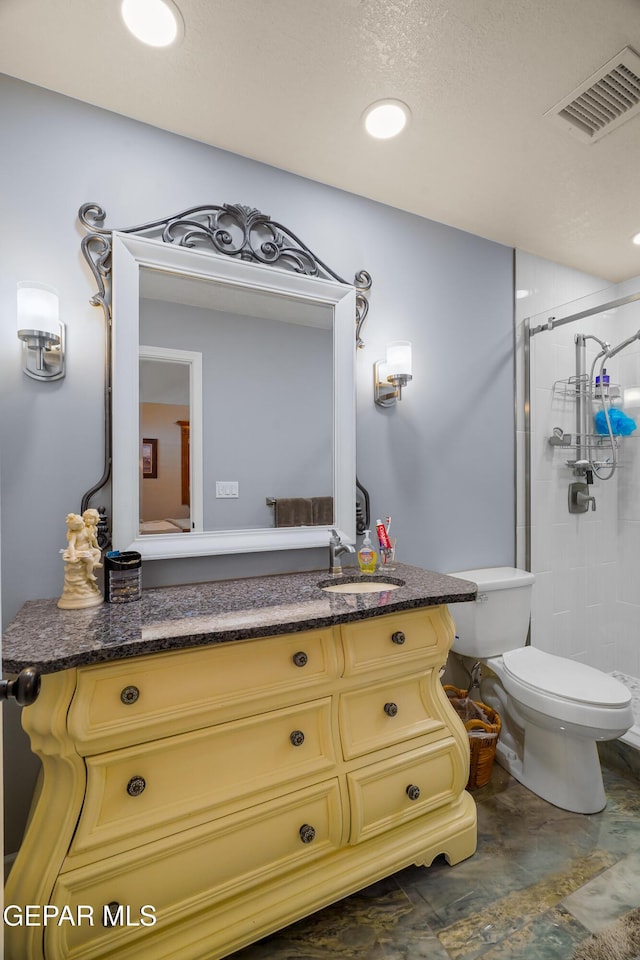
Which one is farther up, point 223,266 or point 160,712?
point 223,266

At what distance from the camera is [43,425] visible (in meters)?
1.47

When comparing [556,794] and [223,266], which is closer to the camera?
[223,266]

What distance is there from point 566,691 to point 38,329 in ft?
7.27

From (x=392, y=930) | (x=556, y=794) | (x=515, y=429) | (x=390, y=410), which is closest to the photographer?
(x=392, y=930)

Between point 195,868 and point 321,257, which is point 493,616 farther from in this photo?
point 321,257

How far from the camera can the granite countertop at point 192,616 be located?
3.40 feet

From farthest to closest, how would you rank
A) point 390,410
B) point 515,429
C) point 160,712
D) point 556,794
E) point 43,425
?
point 515,429 → point 390,410 → point 556,794 → point 43,425 → point 160,712

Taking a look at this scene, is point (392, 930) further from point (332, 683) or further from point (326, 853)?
point (332, 683)

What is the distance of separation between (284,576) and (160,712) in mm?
755

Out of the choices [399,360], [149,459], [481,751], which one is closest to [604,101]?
[399,360]

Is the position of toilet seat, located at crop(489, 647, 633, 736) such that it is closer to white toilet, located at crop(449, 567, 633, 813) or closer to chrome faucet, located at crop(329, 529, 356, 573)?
white toilet, located at crop(449, 567, 633, 813)

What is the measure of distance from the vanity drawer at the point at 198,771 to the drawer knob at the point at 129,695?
4.7 inches

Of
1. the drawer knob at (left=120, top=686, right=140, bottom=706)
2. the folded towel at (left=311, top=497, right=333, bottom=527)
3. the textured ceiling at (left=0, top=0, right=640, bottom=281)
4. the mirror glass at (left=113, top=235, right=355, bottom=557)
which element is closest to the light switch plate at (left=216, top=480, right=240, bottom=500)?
the mirror glass at (left=113, top=235, right=355, bottom=557)

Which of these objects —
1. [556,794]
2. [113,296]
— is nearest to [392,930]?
[556,794]
